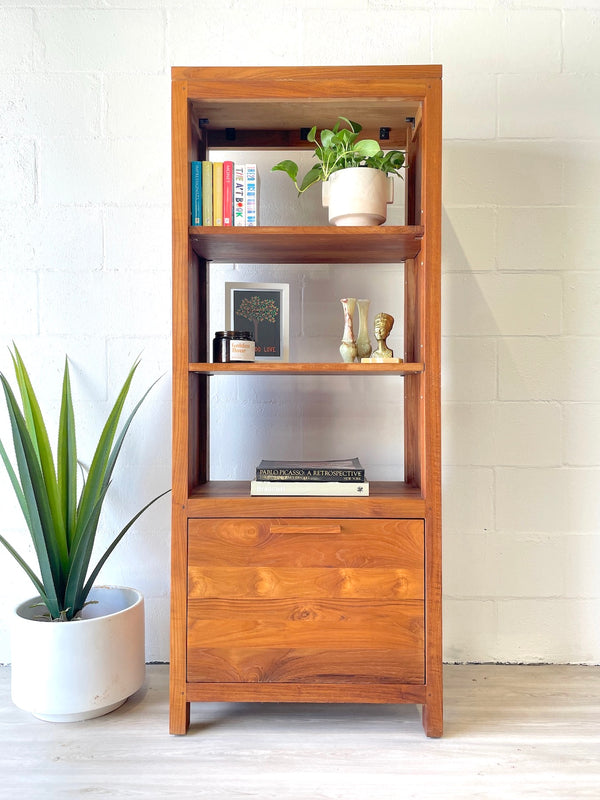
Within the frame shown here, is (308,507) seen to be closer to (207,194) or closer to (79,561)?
(79,561)

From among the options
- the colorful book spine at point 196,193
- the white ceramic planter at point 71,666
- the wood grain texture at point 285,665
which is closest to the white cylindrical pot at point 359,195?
the colorful book spine at point 196,193

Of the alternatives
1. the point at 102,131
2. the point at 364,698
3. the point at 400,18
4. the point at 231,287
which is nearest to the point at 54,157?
the point at 102,131

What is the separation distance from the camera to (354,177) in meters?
1.58

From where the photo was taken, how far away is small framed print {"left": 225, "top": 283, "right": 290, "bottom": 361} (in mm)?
1791

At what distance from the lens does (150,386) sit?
198cm

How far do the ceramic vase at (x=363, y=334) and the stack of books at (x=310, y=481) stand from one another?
0.32m

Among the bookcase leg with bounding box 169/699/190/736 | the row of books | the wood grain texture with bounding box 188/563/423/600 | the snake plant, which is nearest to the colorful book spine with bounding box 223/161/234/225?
the row of books

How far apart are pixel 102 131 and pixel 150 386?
772 mm

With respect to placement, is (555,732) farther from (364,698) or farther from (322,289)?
(322,289)

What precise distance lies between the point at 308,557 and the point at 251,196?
34.5 inches

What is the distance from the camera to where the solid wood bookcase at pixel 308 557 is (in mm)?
1552

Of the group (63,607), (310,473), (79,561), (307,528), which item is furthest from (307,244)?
(63,607)

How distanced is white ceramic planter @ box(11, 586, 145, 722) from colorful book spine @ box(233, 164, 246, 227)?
1.01m

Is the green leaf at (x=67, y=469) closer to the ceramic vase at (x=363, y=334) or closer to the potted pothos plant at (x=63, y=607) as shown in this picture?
the potted pothos plant at (x=63, y=607)
